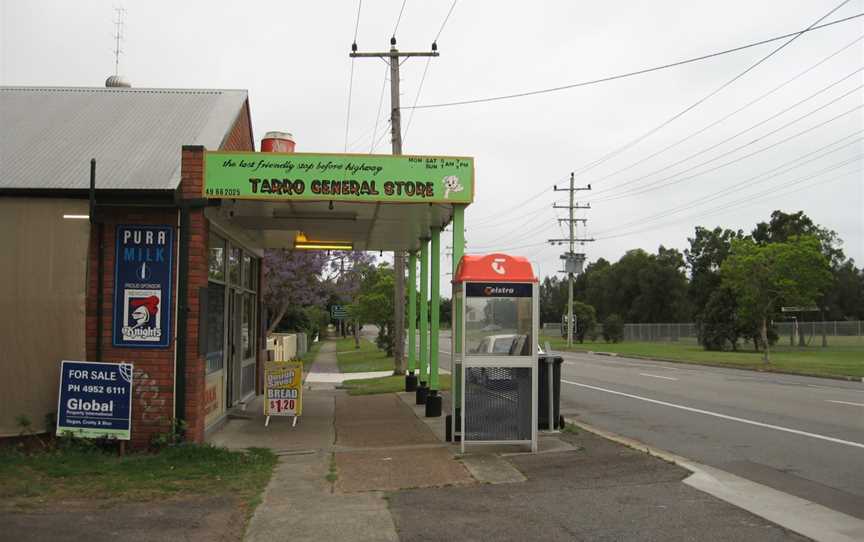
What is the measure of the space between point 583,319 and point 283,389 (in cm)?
5425

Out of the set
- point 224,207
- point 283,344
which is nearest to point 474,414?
point 224,207

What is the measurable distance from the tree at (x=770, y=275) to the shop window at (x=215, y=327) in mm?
25720

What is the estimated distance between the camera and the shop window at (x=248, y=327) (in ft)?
48.3

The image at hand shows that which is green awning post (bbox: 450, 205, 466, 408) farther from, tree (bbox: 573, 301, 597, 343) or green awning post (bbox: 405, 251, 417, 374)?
tree (bbox: 573, 301, 597, 343)

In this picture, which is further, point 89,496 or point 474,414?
point 474,414

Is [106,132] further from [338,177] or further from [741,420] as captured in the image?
[741,420]

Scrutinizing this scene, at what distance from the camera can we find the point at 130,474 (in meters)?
8.08

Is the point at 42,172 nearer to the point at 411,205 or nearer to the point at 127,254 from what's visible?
the point at 127,254

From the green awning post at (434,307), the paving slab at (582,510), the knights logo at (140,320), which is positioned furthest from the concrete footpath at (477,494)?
the knights logo at (140,320)

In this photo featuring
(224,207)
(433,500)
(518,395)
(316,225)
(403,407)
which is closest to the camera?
(433,500)

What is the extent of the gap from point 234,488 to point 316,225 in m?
6.18

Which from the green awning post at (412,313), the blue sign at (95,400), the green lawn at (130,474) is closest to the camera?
the green lawn at (130,474)

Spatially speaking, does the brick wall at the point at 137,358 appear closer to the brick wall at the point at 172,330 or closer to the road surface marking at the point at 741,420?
the brick wall at the point at 172,330

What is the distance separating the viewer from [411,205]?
10.6 meters
